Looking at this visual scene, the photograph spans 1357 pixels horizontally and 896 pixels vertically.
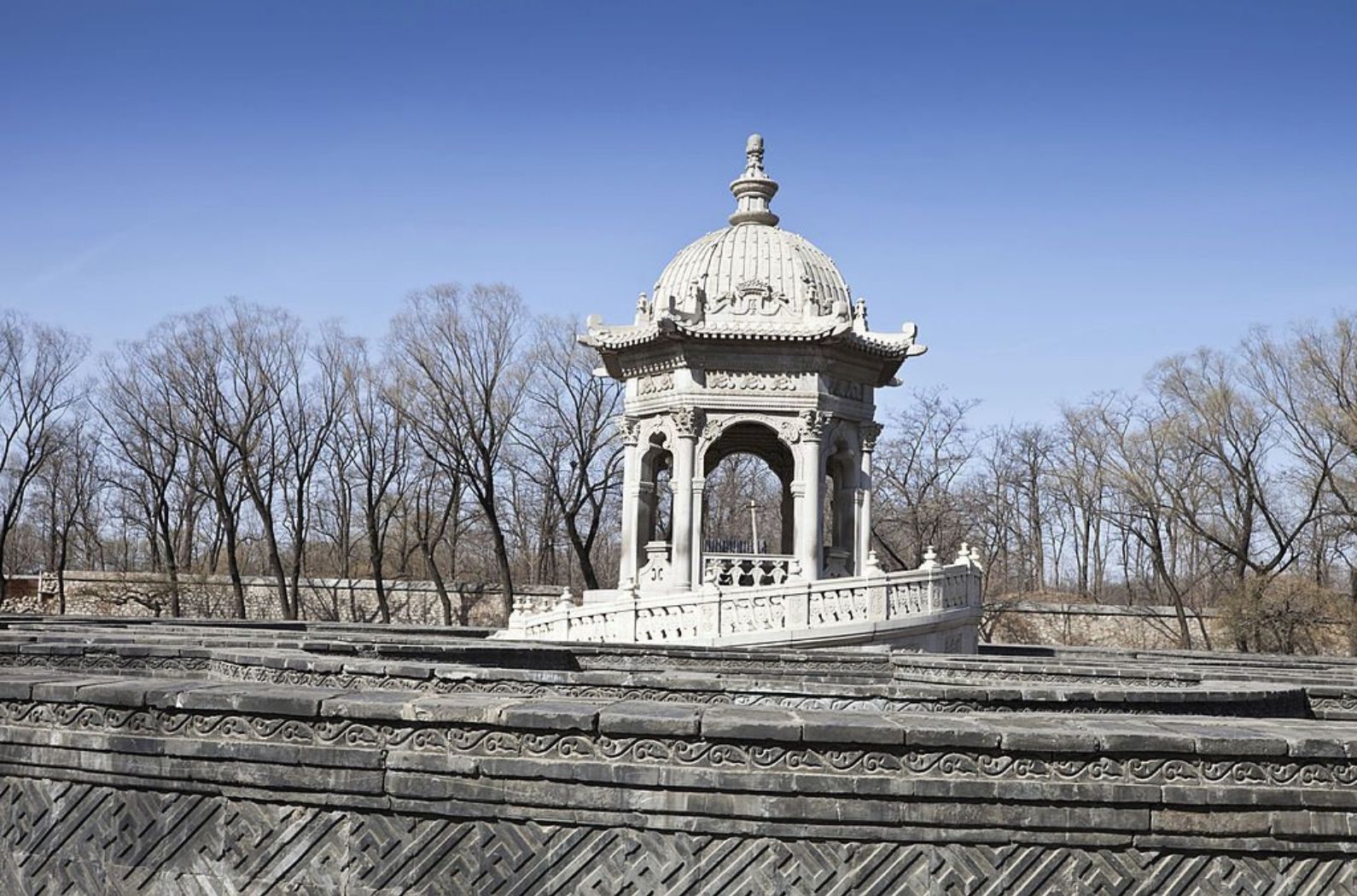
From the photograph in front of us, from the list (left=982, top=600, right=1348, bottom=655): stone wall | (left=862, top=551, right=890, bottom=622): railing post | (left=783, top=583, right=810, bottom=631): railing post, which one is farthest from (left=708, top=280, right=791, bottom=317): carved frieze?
(left=982, top=600, right=1348, bottom=655): stone wall

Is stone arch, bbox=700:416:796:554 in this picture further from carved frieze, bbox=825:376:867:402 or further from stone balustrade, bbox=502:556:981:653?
stone balustrade, bbox=502:556:981:653

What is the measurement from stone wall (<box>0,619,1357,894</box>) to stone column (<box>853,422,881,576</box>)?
1683cm

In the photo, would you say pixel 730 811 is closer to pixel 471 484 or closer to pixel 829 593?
pixel 829 593

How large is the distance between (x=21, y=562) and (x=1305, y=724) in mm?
62906

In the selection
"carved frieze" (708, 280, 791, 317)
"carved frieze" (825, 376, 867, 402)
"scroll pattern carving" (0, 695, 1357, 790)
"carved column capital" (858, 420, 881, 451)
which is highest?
"carved frieze" (708, 280, 791, 317)

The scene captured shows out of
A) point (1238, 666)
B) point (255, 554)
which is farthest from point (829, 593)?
point (255, 554)

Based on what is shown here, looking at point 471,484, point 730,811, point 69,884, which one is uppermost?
point 471,484

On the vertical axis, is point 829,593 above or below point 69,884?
above

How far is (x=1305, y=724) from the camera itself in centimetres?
503

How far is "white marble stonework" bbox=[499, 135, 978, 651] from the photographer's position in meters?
20.8

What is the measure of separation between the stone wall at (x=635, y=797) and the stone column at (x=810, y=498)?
15.6 metres

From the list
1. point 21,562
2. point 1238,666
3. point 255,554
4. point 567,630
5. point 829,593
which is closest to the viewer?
point 1238,666

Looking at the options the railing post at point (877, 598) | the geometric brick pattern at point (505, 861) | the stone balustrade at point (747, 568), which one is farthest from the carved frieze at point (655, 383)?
the geometric brick pattern at point (505, 861)

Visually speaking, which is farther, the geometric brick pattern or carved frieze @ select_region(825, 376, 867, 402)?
carved frieze @ select_region(825, 376, 867, 402)
